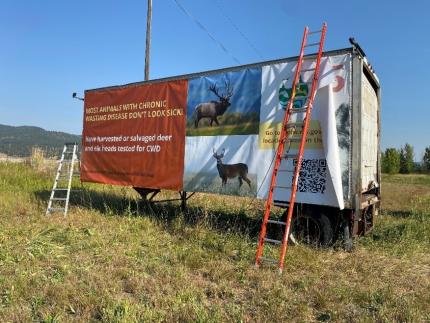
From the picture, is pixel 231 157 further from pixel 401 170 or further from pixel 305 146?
pixel 401 170

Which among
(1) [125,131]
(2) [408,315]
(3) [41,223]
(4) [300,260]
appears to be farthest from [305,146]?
(3) [41,223]

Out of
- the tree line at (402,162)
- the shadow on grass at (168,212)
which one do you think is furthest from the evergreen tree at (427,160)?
the shadow on grass at (168,212)

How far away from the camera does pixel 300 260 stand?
5977 mm

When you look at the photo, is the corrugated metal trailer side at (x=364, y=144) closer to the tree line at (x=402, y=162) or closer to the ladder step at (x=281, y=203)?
the ladder step at (x=281, y=203)

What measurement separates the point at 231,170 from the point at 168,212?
3165 millimetres

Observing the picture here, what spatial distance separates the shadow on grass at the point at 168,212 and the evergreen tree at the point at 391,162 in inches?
2486

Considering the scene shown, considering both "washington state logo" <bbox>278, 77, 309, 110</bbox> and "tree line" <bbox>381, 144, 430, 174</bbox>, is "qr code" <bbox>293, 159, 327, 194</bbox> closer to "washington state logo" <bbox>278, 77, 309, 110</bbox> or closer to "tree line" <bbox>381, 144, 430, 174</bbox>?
"washington state logo" <bbox>278, 77, 309, 110</bbox>

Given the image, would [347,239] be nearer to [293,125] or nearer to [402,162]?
[293,125]

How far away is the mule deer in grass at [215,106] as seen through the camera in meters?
8.05

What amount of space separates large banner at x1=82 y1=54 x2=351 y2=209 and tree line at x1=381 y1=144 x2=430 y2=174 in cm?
6527

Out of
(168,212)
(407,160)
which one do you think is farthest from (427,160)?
(168,212)

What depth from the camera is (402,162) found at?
72.7 metres

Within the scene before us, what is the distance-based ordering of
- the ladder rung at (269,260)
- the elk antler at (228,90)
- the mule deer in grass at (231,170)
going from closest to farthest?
the ladder rung at (269,260) < the mule deer in grass at (231,170) < the elk antler at (228,90)

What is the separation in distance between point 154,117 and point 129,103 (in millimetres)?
934
